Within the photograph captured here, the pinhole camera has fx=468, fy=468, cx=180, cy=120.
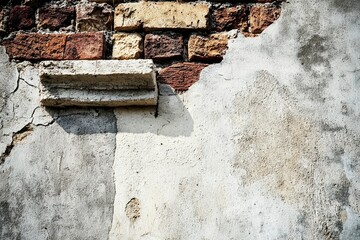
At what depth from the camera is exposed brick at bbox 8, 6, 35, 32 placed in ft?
5.08

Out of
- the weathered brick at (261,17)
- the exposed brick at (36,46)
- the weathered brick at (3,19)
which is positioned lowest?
the exposed brick at (36,46)

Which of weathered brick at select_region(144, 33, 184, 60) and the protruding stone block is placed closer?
the protruding stone block

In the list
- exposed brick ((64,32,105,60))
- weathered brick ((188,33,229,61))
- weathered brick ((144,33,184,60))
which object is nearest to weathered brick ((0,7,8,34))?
exposed brick ((64,32,105,60))

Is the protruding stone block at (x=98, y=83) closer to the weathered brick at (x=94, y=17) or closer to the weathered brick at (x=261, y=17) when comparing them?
the weathered brick at (x=94, y=17)

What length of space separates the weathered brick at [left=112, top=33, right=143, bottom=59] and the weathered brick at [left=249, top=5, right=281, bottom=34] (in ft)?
1.22

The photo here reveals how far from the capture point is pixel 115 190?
1.39 metres

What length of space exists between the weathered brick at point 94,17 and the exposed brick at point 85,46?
0.04m

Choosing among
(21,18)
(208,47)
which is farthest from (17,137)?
(208,47)

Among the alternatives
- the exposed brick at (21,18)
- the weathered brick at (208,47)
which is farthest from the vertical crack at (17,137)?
the weathered brick at (208,47)

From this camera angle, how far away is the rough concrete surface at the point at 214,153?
1.35m

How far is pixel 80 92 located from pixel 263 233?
2.24 ft

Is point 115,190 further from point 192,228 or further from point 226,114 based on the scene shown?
point 226,114

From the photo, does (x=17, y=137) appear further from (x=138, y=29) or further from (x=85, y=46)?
(x=138, y=29)

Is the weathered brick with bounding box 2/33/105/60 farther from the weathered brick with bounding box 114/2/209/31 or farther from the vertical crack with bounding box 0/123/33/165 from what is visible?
the vertical crack with bounding box 0/123/33/165
